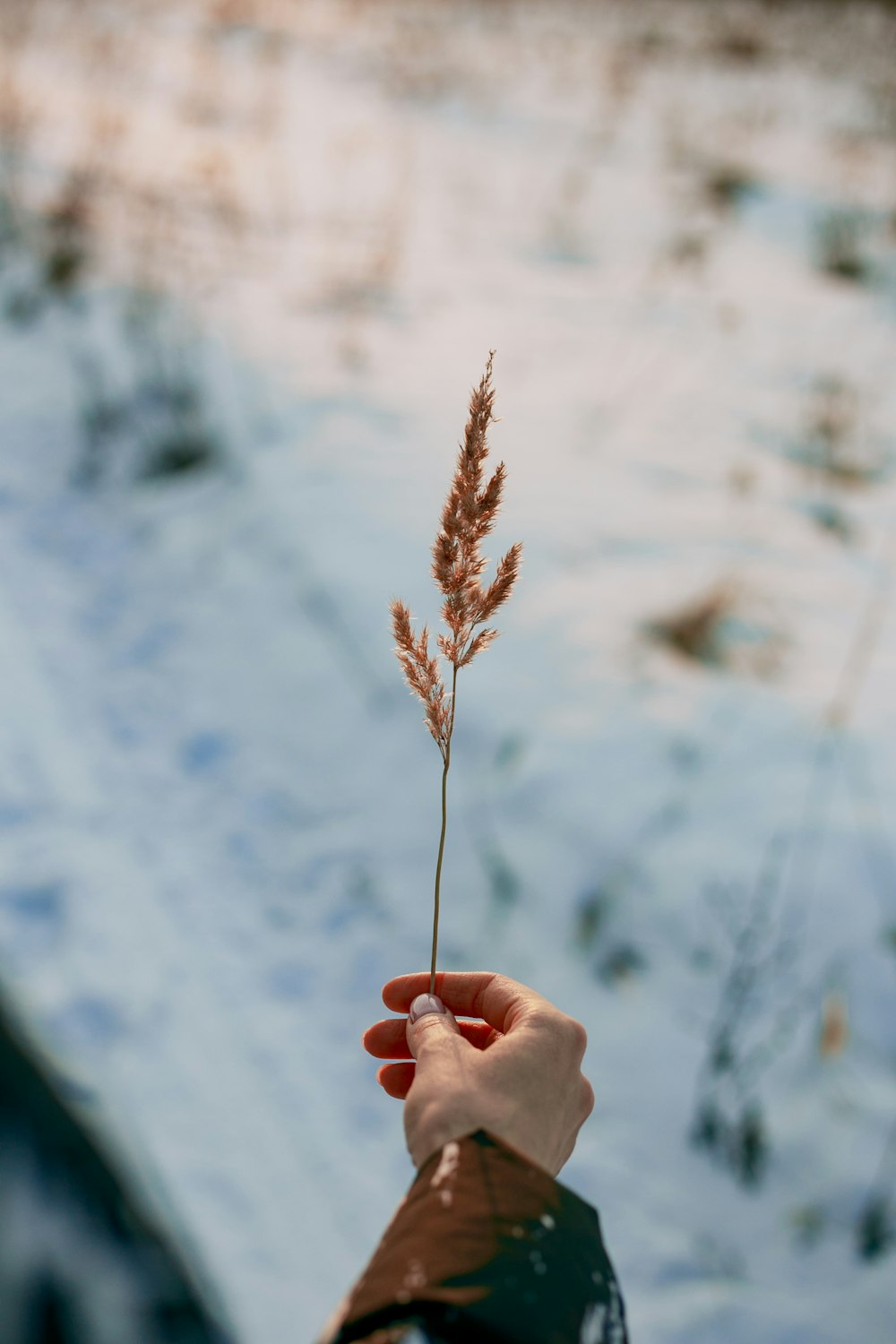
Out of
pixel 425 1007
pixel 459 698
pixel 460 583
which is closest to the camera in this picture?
pixel 460 583

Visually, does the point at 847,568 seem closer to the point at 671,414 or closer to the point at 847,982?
the point at 671,414

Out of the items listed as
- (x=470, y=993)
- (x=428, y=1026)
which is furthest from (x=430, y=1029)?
(x=470, y=993)

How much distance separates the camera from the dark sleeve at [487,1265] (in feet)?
2.19

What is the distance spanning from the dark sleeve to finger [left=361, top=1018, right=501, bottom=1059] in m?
0.25

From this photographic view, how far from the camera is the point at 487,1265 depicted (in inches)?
27.6

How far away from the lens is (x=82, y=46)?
23.8 feet

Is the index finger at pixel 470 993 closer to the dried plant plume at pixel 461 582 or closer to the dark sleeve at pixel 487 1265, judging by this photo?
the dark sleeve at pixel 487 1265

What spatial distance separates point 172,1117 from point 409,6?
38.2 ft

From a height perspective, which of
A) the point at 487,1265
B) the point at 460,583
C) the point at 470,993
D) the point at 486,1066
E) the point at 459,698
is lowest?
the point at 487,1265

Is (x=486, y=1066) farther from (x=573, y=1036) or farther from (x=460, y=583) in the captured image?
(x=460, y=583)

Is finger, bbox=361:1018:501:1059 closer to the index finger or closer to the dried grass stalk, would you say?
the index finger

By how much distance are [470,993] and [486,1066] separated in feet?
0.60

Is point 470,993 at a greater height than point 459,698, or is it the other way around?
point 459,698

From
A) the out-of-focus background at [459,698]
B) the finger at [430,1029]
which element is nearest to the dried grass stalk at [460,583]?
the finger at [430,1029]
